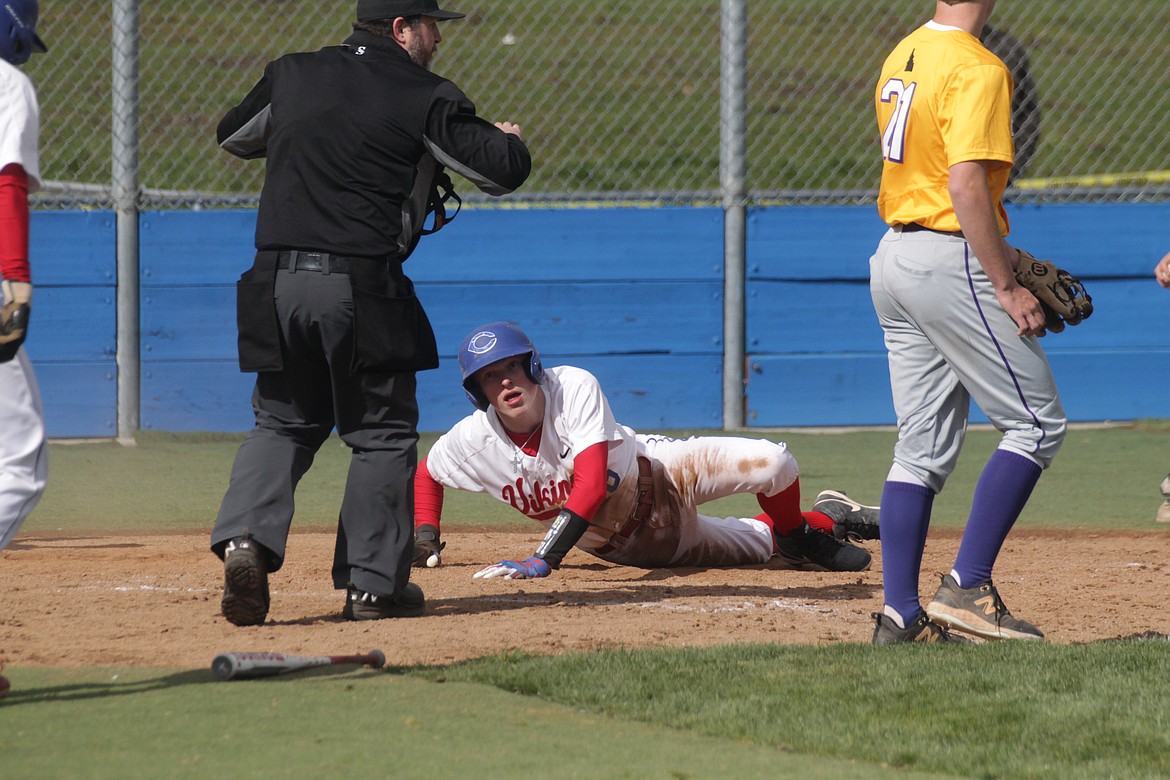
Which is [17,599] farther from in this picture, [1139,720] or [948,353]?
[1139,720]

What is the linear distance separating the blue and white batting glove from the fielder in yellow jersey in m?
1.41

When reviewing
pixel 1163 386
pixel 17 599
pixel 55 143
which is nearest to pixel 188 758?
pixel 17 599

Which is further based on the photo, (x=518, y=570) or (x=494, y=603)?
(x=518, y=570)

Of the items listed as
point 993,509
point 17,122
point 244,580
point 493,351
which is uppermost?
point 17,122

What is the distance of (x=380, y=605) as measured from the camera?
4391 mm

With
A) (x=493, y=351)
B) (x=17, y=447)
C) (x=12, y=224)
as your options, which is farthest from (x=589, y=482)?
(x=12, y=224)

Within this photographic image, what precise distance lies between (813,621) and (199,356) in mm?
5630

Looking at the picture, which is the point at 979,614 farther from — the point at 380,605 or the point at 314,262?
the point at 314,262

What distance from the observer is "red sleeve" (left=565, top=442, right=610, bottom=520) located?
4852 mm

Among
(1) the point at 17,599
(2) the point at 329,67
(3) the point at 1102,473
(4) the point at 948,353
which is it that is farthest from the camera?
(3) the point at 1102,473

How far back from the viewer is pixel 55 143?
13984 mm

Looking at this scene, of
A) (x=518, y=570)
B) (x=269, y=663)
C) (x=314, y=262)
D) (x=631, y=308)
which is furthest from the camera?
(x=631, y=308)

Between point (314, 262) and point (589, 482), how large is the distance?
4.23 feet

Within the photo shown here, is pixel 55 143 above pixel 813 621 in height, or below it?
above
